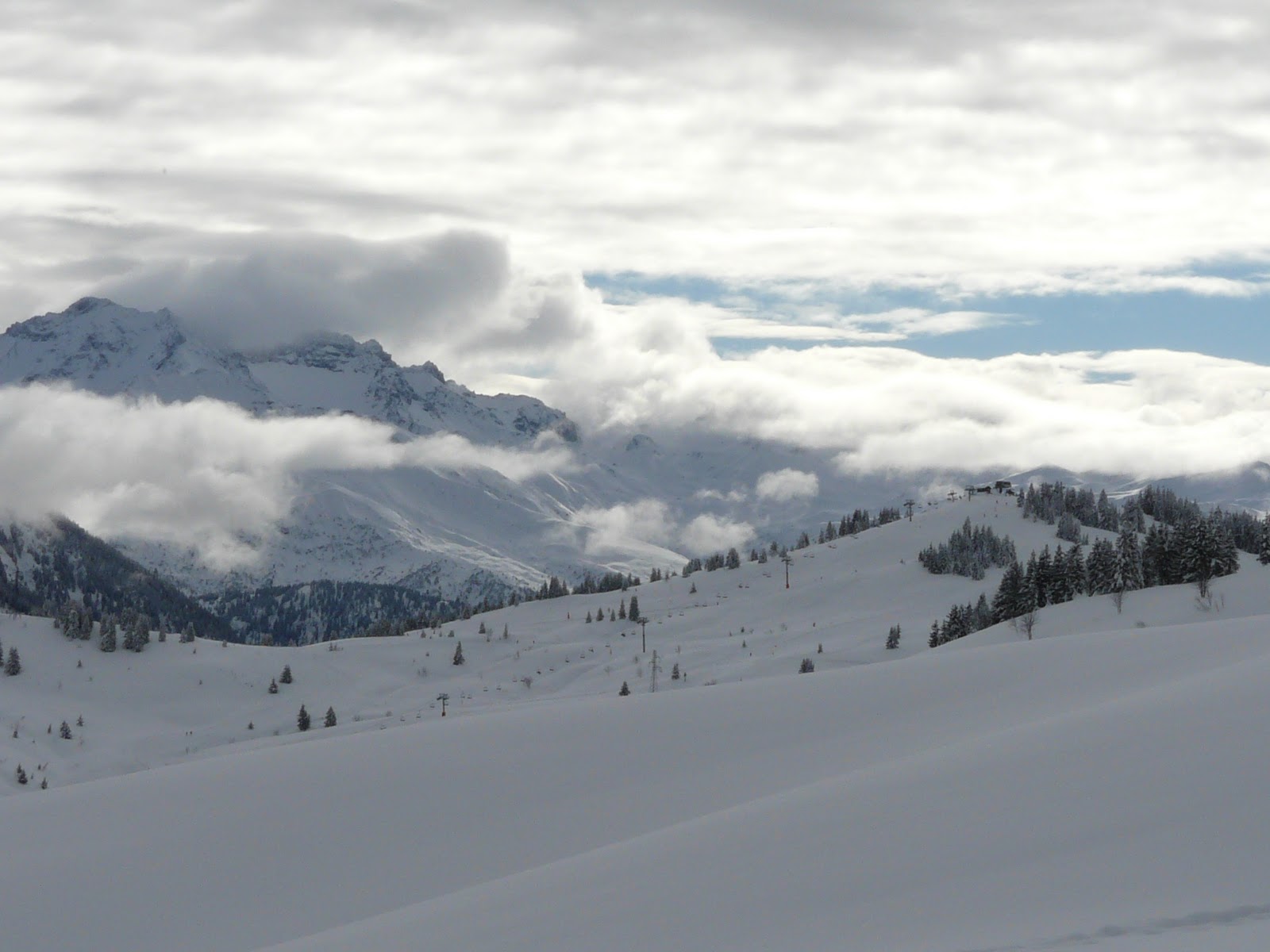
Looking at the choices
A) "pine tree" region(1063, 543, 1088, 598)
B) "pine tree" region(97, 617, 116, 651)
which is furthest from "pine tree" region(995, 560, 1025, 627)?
"pine tree" region(97, 617, 116, 651)

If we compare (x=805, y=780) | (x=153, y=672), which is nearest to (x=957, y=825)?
(x=805, y=780)

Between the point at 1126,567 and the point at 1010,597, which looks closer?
the point at 1126,567

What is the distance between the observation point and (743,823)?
22016mm

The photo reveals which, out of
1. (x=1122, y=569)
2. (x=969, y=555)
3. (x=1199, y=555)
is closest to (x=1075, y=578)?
(x=1122, y=569)

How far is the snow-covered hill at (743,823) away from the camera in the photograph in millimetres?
16766

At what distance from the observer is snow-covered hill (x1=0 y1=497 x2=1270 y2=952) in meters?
16.8

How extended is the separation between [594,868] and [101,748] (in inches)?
4629

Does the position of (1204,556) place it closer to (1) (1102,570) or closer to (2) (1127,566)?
(2) (1127,566)

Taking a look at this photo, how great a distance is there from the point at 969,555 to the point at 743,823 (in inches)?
6123

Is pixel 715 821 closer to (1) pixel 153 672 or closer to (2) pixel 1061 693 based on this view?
(2) pixel 1061 693

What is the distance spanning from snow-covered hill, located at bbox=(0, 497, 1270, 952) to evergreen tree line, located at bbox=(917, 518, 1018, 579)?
13157 cm

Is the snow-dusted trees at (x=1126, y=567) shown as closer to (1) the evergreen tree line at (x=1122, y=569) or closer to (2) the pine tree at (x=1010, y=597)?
(1) the evergreen tree line at (x=1122, y=569)

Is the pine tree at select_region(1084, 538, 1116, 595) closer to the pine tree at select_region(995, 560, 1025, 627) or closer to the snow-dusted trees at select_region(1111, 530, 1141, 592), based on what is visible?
the snow-dusted trees at select_region(1111, 530, 1141, 592)

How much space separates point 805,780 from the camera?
28.0 m
